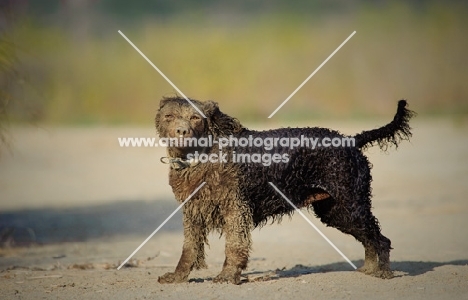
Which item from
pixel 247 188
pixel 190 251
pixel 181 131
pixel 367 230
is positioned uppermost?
pixel 181 131

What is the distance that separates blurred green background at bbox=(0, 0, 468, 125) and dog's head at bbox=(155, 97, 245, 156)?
14.7 meters

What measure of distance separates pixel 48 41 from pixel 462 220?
12851mm

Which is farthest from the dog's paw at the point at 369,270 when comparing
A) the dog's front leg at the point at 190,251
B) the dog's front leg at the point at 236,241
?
the dog's front leg at the point at 190,251

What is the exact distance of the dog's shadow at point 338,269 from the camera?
998 centimetres

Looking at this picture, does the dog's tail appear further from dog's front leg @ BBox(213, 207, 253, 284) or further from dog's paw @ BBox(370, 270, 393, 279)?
dog's front leg @ BBox(213, 207, 253, 284)

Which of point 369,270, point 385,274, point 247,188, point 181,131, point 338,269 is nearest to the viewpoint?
point 181,131

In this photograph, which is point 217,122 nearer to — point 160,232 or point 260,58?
point 160,232

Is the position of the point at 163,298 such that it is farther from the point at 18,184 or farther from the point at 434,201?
the point at 18,184

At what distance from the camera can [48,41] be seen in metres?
24.3

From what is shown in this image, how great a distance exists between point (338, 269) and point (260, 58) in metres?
15.3

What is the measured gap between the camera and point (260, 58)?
25.5 meters

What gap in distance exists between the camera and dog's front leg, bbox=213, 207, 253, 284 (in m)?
9.05

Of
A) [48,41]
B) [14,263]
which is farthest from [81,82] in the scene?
[14,263]

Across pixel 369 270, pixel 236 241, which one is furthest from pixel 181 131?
pixel 369 270
